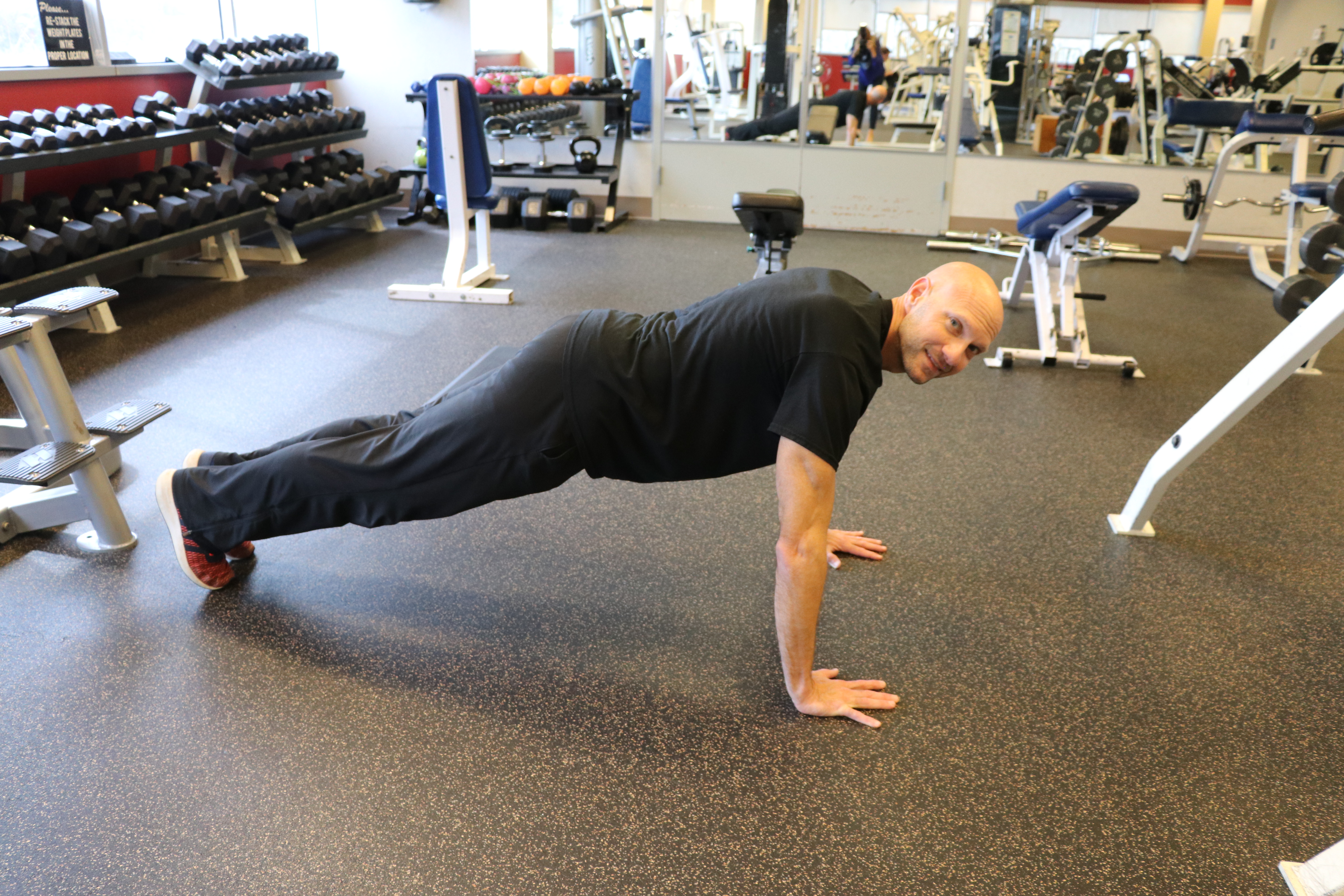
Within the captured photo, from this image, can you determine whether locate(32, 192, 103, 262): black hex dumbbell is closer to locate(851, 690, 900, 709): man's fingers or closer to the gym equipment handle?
locate(851, 690, 900, 709): man's fingers

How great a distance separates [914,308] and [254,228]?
5.12 meters

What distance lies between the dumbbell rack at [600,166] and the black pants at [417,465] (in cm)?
449

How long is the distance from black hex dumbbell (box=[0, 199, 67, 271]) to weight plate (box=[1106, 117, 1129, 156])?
5.95m

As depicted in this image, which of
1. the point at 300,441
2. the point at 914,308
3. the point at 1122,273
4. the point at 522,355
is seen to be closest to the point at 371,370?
the point at 300,441

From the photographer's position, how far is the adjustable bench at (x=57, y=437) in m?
1.94

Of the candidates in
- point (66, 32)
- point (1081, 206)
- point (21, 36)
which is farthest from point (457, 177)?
point (1081, 206)

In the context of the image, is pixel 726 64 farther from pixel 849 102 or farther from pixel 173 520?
pixel 173 520

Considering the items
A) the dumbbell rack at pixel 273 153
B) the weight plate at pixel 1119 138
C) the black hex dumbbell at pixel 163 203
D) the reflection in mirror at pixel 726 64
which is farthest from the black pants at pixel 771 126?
the black hex dumbbell at pixel 163 203

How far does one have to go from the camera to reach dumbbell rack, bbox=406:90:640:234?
5.74m

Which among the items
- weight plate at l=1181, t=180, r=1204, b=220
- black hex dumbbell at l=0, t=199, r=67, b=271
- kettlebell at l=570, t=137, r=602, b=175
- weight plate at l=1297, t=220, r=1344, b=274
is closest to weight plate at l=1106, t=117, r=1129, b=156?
weight plate at l=1181, t=180, r=1204, b=220

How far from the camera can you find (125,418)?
2.13 metres

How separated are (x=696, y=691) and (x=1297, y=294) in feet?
7.01

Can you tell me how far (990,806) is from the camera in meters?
1.46

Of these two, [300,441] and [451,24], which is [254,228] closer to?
[451,24]
